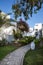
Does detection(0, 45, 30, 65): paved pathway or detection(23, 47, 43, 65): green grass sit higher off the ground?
detection(0, 45, 30, 65): paved pathway

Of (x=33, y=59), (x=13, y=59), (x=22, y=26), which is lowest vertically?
(x=33, y=59)

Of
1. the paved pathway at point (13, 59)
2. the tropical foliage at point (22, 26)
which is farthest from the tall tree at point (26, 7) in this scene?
the tropical foliage at point (22, 26)

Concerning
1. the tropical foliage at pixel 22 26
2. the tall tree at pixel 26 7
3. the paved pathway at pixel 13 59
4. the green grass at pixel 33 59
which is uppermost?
the tall tree at pixel 26 7

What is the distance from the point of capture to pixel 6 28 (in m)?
30.9

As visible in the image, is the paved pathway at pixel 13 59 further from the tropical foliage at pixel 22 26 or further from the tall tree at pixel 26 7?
the tropical foliage at pixel 22 26

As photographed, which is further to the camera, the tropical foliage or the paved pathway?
the tropical foliage

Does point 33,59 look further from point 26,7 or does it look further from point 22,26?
point 22,26

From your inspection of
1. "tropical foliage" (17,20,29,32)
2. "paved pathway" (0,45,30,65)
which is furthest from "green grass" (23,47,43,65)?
"tropical foliage" (17,20,29,32)

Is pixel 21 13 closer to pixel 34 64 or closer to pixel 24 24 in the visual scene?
pixel 34 64

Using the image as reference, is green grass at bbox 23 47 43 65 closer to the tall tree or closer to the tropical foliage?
the tall tree

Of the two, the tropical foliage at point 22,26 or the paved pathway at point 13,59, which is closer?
the paved pathway at point 13,59

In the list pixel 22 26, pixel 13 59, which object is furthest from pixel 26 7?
pixel 22 26

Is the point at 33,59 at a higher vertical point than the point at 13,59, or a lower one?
lower

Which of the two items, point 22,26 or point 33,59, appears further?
point 22,26
